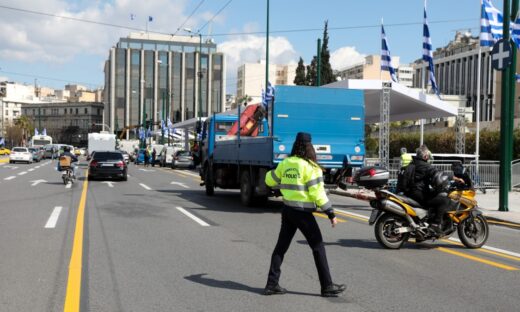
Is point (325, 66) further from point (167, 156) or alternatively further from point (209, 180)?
point (209, 180)

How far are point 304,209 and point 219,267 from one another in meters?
2.03

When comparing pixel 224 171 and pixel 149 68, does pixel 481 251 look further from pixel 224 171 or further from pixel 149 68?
pixel 149 68

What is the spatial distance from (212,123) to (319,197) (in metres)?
14.1

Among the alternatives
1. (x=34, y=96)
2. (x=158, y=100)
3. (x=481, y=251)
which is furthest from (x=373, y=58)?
(x=481, y=251)

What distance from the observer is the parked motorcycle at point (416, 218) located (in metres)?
9.49

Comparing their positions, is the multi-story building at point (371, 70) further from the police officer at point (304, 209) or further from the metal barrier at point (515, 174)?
the police officer at point (304, 209)

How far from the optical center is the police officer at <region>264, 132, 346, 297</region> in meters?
6.37

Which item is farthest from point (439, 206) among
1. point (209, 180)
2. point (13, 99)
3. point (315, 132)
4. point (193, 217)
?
point (13, 99)

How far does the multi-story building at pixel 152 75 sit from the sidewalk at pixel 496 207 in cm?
11266

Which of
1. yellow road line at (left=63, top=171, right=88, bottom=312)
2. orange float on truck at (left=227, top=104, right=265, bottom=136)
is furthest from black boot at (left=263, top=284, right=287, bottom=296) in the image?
orange float on truck at (left=227, top=104, right=265, bottom=136)

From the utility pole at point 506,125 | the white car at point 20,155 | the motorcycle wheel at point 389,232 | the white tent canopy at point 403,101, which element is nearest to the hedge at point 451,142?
the white tent canopy at point 403,101

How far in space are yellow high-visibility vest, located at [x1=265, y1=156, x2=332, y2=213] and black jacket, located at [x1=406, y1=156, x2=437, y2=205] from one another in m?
3.64

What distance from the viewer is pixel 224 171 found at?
1833cm

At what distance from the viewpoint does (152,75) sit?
136 m
